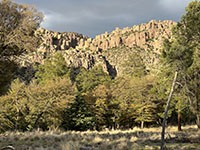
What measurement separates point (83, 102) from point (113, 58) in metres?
138

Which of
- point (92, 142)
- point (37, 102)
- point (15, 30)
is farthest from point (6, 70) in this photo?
point (37, 102)

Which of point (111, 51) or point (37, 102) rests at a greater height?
point (111, 51)

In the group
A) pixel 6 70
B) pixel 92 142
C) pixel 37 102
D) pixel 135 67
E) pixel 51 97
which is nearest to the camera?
pixel 6 70

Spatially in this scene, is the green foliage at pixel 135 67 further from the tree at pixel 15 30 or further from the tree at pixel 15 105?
the tree at pixel 15 30

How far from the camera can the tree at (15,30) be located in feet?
35.6

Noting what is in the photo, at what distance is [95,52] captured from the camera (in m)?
186

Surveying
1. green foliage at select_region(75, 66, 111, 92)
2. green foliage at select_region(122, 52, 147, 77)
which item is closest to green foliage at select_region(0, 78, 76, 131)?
green foliage at select_region(75, 66, 111, 92)

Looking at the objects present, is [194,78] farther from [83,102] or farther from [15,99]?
[15,99]

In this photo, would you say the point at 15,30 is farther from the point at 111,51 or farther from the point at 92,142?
the point at 111,51

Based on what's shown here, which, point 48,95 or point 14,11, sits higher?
point 14,11

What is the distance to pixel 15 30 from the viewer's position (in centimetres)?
1096

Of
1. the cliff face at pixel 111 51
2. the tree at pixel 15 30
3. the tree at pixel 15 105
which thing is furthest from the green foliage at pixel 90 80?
the cliff face at pixel 111 51

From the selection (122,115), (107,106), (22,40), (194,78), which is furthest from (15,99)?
(194,78)

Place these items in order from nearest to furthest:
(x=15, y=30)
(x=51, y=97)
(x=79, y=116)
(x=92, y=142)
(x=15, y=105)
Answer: (x=15, y=30), (x=92, y=142), (x=51, y=97), (x=15, y=105), (x=79, y=116)
